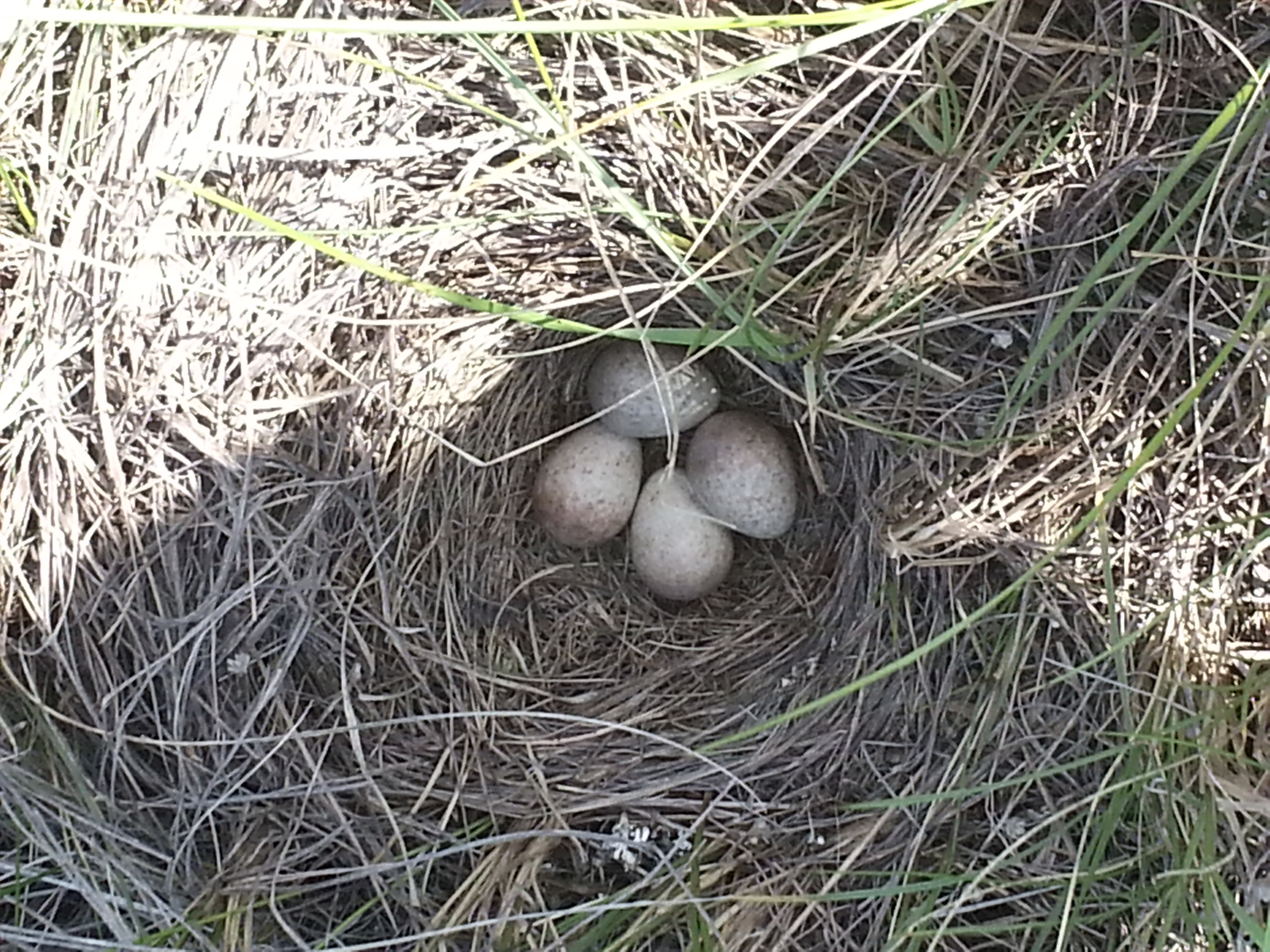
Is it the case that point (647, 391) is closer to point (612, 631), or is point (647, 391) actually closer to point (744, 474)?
point (744, 474)

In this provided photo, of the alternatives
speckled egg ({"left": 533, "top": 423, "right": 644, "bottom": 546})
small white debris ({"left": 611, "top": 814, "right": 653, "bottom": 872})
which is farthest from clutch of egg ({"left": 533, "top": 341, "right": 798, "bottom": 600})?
small white debris ({"left": 611, "top": 814, "right": 653, "bottom": 872})

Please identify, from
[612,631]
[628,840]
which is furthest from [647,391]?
[628,840]

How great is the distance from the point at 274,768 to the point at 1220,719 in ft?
3.42

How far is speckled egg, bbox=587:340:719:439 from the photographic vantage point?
4.52 ft

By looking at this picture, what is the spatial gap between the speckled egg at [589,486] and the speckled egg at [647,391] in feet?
0.11

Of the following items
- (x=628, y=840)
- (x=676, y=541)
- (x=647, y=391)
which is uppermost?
(x=647, y=391)

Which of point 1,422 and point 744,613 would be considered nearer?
point 1,422

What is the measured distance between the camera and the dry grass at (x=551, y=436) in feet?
3.85

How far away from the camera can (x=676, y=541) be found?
1.41 meters

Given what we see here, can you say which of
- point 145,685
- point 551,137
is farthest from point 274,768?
point 551,137

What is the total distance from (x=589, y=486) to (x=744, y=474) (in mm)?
197

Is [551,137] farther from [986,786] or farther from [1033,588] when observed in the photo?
[986,786]

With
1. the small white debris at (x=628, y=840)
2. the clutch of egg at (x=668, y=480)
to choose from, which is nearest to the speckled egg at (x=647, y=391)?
the clutch of egg at (x=668, y=480)

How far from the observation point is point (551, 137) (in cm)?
124
